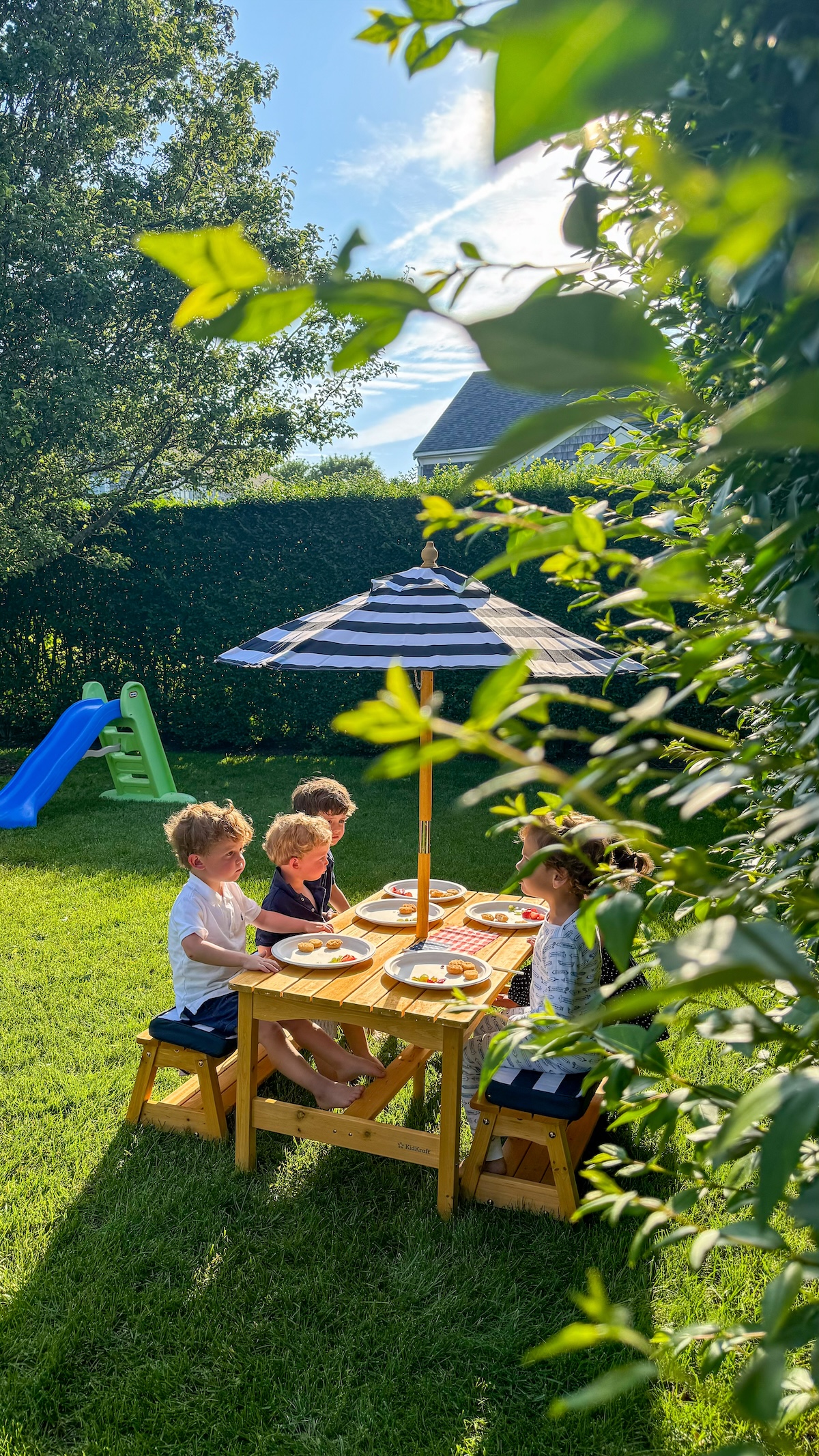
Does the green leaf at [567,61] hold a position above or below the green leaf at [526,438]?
above

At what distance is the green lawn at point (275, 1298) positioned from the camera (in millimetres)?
2334

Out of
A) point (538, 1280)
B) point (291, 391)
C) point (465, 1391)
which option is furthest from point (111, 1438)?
point (291, 391)

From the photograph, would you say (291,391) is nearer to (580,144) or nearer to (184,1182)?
(184,1182)

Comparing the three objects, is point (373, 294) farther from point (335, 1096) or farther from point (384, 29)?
point (335, 1096)

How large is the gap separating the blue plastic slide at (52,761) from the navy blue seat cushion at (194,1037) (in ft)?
16.5

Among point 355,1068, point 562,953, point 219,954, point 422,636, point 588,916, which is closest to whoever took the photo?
point 588,916

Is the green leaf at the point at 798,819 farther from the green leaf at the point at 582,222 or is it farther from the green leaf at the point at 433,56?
the green leaf at the point at 433,56

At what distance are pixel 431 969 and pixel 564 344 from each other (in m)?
3.20

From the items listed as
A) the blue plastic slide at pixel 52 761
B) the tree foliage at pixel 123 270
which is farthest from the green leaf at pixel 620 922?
the tree foliage at pixel 123 270

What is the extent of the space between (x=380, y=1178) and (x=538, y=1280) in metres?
0.76

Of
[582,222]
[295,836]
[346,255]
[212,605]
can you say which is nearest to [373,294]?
[346,255]

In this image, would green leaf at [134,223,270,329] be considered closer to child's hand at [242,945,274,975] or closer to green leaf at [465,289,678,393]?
green leaf at [465,289,678,393]

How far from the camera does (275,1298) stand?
2730 mm

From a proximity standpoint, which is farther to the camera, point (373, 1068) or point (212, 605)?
point (212, 605)
